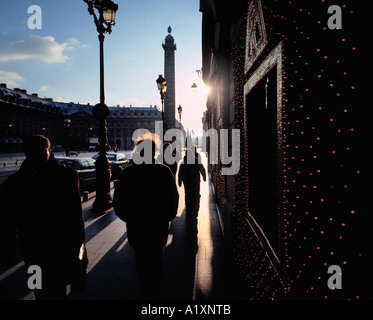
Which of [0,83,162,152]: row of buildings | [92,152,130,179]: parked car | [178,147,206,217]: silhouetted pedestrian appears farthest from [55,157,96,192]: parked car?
[0,83,162,152]: row of buildings

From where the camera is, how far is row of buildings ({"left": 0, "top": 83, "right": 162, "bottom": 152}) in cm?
5672

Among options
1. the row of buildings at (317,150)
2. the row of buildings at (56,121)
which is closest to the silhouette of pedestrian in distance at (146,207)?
the row of buildings at (317,150)

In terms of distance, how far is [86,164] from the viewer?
36.5ft

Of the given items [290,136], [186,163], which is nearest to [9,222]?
[290,136]

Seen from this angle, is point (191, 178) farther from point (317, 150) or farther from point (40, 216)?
point (317, 150)

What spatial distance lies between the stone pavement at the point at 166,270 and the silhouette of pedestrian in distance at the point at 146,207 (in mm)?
836

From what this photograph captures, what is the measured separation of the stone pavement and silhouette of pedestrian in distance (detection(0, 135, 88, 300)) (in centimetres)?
131

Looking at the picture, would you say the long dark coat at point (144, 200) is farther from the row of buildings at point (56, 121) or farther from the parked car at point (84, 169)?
the row of buildings at point (56, 121)

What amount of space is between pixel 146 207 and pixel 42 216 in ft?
3.27

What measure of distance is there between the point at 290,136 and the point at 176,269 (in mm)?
3244

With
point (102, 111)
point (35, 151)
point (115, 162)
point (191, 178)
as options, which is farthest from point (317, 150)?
Answer: point (115, 162)

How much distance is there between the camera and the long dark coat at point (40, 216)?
201cm

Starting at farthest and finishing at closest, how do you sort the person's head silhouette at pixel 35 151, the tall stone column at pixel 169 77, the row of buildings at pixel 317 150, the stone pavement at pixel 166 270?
the tall stone column at pixel 169 77, the stone pavement at pixel 166 270, the person's head silhouette at pixel 35 151, the row of buildings at pixel 317 150
